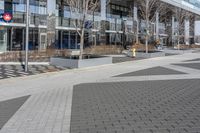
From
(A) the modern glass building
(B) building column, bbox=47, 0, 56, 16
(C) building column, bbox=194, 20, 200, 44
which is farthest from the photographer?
(C) building column, bbox=194, 20, 200, 44

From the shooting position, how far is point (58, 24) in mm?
41031

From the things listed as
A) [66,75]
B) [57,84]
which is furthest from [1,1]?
[57,84]

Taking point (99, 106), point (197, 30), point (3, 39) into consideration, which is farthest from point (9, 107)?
point (197, 30)

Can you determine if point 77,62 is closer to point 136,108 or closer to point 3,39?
point 136,108

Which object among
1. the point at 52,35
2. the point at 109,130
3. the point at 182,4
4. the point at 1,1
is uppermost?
the point at 182,4

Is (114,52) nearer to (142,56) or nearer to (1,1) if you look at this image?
(142,56)

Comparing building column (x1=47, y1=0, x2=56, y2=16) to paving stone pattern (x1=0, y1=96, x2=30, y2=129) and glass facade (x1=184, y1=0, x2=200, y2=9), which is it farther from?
glass facade (x1=184, y1=0, x2=200, y2=9)

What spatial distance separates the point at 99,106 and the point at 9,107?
2.42 metres

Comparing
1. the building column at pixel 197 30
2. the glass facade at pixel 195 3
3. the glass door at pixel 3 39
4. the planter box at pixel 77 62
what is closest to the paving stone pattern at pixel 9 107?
the planter box at pixel 77 62

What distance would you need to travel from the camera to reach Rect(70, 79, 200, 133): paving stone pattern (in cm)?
680

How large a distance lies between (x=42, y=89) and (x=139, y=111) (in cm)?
505

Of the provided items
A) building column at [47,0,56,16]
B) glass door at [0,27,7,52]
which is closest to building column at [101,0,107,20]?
building column at [47,0,56,16]

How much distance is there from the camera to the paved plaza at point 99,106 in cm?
688

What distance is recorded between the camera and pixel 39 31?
3819 cm
